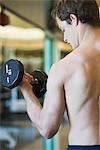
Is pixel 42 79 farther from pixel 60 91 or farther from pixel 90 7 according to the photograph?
pixel 90 7

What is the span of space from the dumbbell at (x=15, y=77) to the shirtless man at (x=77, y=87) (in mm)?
92

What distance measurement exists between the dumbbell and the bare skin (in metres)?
0.14

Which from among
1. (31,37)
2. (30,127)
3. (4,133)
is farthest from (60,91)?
(31,37)

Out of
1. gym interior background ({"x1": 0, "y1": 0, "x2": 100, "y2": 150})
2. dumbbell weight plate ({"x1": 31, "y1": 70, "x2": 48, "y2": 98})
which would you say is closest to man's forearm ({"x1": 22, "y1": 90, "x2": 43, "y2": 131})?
dumbbell weight plate ({"x1": 31, "y1": 70, "x2": 48, "y2": 98})

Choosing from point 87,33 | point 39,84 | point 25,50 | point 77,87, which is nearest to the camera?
point 77,87

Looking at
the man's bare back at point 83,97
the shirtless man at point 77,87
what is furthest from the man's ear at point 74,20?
the man's bare back at point 83,97

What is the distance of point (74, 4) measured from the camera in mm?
1658

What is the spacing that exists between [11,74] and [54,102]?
293 millimetres

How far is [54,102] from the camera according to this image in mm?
1605

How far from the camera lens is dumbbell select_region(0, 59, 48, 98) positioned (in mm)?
1720

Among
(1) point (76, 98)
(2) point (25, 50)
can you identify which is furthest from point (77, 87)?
(2) point (25, 50)

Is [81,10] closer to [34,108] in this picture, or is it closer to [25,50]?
[34,108]

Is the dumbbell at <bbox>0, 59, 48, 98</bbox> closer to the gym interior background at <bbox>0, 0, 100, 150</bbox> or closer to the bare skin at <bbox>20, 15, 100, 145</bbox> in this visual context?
the bare skin at <bbox>20, 15, 100, 145</bbox>

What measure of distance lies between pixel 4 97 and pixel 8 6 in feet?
14.9
